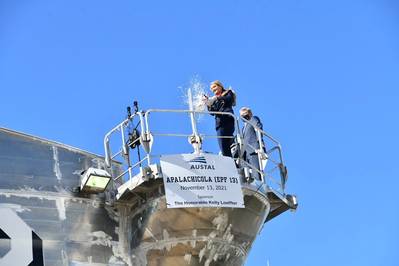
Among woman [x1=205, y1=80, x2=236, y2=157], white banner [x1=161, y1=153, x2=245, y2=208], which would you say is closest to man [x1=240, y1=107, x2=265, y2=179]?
woman [x1=205, y1=80, x2=236, y2=157]

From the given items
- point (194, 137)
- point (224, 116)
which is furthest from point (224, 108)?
point (194, 137)

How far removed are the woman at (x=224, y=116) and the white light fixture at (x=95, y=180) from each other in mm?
2280

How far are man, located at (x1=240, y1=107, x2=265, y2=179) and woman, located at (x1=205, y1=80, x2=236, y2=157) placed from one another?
0.40 meters

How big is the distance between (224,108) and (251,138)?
3.38 feet

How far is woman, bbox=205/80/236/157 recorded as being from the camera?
15.3 m

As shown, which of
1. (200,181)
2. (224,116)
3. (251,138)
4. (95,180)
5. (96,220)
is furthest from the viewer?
(251,138)

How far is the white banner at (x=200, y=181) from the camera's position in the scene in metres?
14.3

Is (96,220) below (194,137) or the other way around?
below

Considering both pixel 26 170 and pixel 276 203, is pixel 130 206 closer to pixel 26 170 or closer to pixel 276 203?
pixel 26 170

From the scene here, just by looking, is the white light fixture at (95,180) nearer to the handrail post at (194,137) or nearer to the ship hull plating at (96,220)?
the ship hull plating at (96,220)

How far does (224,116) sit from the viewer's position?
50.5 feet

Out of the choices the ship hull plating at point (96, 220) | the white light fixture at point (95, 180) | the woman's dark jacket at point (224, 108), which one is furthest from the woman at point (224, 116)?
the white light fixture at point (95, 180)

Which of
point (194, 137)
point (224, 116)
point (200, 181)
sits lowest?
point (200, 181)

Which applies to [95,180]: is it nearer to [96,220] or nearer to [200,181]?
[96,220]
